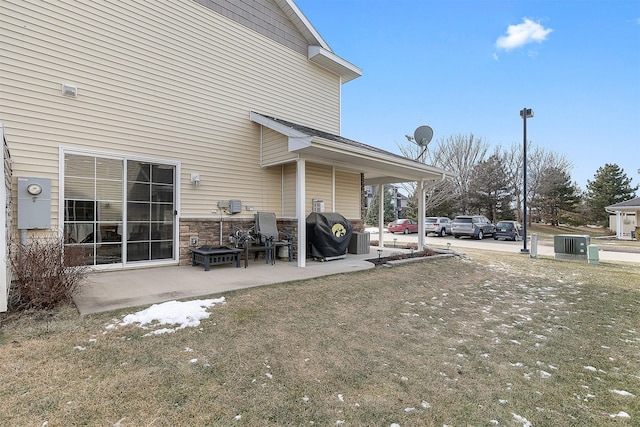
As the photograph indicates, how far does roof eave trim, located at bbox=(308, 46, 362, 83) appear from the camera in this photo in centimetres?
940

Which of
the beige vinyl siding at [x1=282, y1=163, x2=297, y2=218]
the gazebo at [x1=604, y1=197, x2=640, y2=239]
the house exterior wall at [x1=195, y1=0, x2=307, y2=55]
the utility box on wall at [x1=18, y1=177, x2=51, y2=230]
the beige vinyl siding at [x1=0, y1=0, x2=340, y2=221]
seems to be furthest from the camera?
the gazebo at [x1=604, y1=197, x2=640, y2=239]

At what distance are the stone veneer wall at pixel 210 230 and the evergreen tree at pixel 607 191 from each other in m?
37.0

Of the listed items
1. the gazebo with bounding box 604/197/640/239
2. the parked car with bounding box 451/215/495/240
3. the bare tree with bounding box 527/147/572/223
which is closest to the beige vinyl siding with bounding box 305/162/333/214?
the parked car with bounding box 451/215/495/240

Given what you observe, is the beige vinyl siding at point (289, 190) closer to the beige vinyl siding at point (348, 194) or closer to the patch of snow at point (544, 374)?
the beige vinyl siding at point (348, 194)

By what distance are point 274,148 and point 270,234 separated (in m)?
2.12

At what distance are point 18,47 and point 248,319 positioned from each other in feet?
19.9

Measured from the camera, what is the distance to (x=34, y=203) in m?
5.25

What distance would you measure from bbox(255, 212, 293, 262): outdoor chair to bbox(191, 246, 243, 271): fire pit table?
873 mm

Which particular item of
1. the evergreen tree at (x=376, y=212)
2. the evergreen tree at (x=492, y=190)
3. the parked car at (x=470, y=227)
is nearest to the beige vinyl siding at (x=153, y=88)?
the parked car at (x=470, y=227)

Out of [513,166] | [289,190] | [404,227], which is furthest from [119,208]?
[513,166]

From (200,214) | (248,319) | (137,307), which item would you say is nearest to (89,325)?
(137,307)

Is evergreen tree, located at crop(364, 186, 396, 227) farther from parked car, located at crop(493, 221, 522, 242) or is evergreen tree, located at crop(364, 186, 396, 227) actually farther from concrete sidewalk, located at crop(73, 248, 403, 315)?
concrete sidewalk, located at crop(73, 248, 403, 315)

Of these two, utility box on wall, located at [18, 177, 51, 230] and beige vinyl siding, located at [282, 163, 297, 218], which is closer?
utility box on wall, located at [18, 177, 51, 230]

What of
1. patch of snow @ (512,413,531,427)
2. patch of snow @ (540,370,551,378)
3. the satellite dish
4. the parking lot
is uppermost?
the satellite dish
